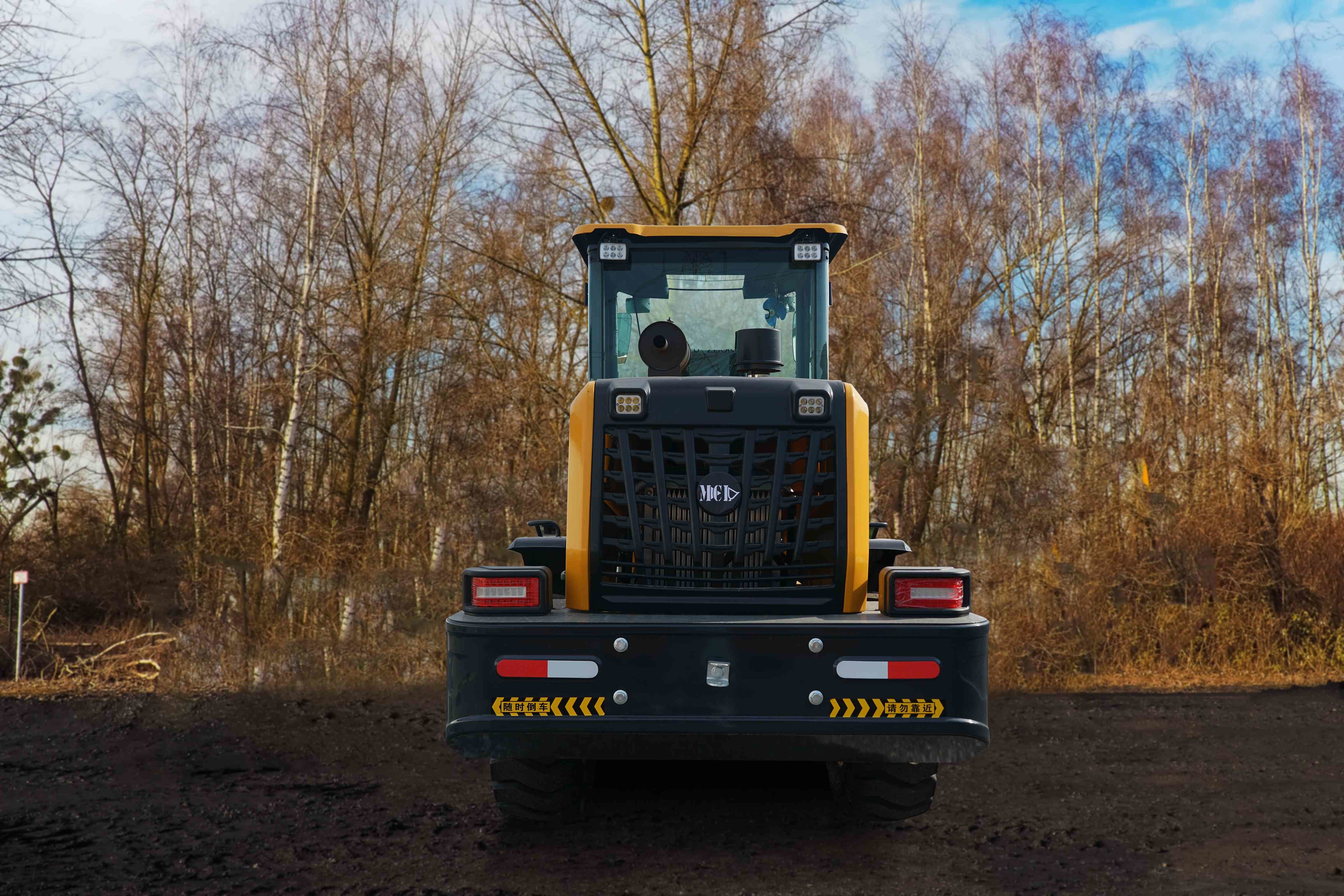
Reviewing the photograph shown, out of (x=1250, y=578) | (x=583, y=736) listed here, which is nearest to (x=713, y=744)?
(x=583, y=736)

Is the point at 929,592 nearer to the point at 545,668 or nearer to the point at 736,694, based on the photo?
the point at 736,694

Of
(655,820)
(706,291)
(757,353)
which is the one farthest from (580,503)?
(655,820)

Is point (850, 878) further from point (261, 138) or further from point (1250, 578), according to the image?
point (261, 138)

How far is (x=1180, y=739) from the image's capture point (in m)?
8.31

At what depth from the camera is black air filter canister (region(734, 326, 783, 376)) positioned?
566cm

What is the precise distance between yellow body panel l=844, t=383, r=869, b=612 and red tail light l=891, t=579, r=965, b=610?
0.96 feet

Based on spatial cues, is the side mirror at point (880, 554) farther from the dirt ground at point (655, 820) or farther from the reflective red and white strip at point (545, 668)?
the reflective red and white strip at point (545, 668)

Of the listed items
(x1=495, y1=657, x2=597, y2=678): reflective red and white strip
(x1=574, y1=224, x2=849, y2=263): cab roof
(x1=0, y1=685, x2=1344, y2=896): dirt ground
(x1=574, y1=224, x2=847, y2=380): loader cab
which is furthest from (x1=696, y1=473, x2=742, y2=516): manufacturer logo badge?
(x1=574, y1=224, x2=849, y2=263): cab roof

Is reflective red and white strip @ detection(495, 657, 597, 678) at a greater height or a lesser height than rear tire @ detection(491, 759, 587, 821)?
greater

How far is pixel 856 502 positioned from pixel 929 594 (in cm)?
53

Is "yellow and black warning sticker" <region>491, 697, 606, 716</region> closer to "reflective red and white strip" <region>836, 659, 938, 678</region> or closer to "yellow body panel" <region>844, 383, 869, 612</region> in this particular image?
"reflective red and white strip" <region>836, 659, 938, 678</region>

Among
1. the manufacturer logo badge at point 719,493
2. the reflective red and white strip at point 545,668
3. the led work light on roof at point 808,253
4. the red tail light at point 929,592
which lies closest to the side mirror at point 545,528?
the manufacturer logo badge at point 719,493

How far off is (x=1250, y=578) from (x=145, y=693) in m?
11.6

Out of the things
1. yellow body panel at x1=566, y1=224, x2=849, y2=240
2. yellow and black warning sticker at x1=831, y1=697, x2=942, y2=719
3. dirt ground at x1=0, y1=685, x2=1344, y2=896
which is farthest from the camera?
yellow body panel at x1=566, y1=224, x2=849, y2=240
